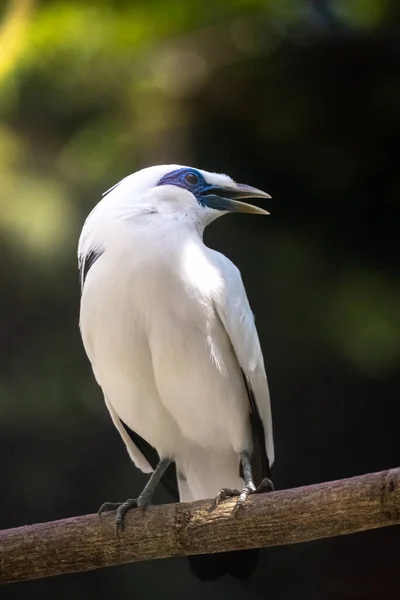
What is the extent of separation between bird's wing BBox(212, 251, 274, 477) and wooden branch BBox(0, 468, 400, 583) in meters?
0.29

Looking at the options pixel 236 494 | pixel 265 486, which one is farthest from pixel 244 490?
pixel 265 486

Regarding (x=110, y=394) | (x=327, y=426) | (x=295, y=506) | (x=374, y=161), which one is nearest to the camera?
(x=295, y=506)

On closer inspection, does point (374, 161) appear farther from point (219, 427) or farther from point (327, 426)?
point (219, 427)

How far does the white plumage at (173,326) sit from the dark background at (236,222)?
0.61m

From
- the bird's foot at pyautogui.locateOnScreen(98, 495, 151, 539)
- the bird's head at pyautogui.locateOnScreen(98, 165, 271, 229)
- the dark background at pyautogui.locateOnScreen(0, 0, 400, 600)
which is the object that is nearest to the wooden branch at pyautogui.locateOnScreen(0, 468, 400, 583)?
the bird's foot at pyautogui.locateOnScreen(98, 495, 151, 539)

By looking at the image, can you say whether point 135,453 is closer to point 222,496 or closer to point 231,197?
→ point 222,496

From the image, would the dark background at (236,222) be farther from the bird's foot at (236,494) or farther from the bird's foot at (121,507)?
the bird's foot at (236,494)

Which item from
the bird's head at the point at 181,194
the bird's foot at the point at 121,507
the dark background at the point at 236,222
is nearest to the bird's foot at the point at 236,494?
the bird's foot at the point at 121,507

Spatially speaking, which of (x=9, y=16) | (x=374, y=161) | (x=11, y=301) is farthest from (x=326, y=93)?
(x=11, y=301)

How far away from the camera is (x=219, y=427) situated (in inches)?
68.5

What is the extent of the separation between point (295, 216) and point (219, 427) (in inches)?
38.0

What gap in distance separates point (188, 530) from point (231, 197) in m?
0.73

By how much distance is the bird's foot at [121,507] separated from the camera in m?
1.53

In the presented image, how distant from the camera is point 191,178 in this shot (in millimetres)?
1833
